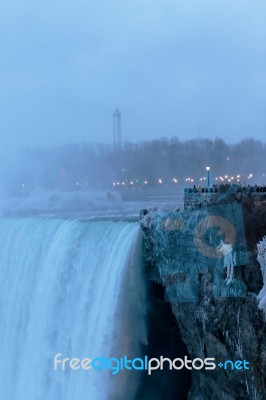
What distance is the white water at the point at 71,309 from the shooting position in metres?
17.1

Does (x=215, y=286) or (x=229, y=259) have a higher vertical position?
(x=229, y=259)

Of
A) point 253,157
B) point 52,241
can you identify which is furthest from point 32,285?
point 253,157

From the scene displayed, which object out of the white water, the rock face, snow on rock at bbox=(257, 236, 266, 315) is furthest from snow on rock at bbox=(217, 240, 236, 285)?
the white water

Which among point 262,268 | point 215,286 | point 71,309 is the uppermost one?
point 262,268

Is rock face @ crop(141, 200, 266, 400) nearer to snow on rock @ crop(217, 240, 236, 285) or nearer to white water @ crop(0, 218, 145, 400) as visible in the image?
snow on rock @ crop(217, 240, 236, 285)

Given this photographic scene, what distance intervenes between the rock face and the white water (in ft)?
4.37

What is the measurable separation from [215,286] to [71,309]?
6330 millimetres

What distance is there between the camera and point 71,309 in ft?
60.0

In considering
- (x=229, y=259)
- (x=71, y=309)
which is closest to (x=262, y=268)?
(x=229, y=259)

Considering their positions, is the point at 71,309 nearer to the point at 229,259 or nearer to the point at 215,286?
the point at 215,286

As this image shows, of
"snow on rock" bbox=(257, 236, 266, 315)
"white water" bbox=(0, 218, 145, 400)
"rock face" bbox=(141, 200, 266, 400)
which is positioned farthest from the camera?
"white water" bbox=(0, 218, 145, 400)

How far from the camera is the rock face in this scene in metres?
13.1

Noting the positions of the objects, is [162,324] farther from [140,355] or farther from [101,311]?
[101,311]

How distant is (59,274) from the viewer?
18953 mm
